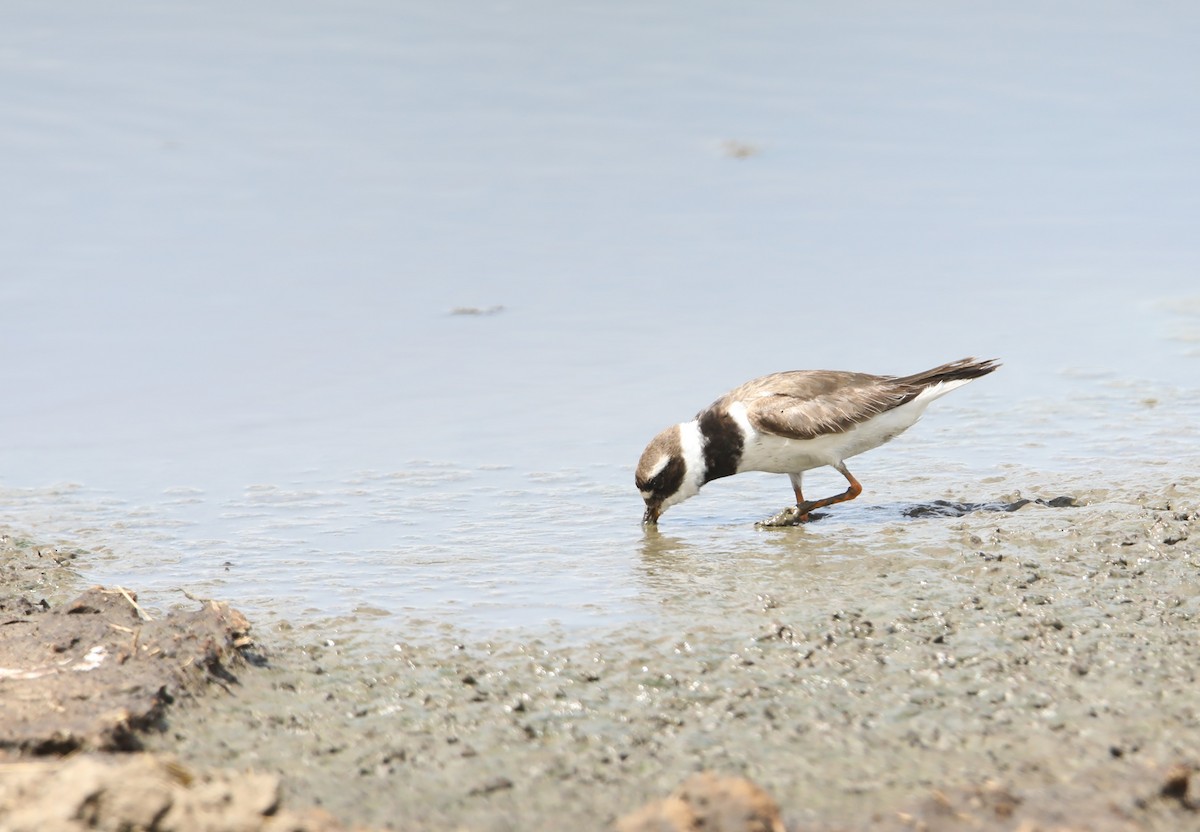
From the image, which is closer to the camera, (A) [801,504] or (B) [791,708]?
(B) [791,708]

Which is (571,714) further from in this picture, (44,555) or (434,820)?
(44,555)

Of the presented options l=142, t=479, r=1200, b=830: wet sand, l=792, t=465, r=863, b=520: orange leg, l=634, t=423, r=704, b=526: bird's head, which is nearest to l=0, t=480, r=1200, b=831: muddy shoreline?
l=142, t=479, r=1200, b=830: wet sand

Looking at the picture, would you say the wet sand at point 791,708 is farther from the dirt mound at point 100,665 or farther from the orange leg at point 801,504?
the orange leg at point 801,504

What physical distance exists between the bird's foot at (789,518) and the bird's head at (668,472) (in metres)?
0.53

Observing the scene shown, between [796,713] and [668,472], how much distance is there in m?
3.71

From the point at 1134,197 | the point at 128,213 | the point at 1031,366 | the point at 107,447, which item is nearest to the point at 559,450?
the point at 107,447

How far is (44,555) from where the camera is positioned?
322 inches

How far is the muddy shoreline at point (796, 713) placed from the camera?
4.60 m

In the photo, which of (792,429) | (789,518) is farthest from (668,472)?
(792,429)

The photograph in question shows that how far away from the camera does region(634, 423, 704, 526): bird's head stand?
891cm

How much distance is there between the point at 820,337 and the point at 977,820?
900 centimetres

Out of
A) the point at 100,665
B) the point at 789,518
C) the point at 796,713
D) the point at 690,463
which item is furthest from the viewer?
the point at 690,463

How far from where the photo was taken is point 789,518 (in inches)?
350

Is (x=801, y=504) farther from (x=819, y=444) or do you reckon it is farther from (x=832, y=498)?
(x=819, y=444)
